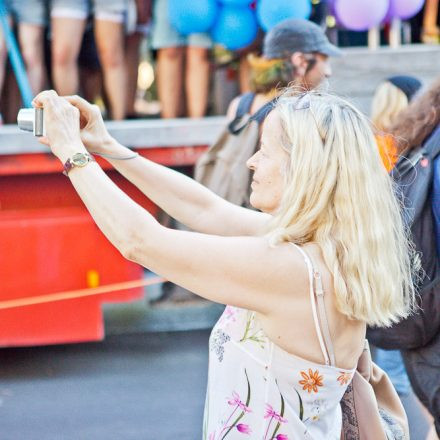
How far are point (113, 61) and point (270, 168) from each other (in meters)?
3.41

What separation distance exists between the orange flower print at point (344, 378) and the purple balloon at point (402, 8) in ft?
12.7

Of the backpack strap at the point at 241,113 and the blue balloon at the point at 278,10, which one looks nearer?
the backpack strap at the point at 241,113

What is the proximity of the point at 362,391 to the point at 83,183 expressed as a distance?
827 mm

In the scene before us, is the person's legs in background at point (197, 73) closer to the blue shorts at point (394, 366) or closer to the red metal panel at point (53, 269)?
the red metal panel at point (53, 269)

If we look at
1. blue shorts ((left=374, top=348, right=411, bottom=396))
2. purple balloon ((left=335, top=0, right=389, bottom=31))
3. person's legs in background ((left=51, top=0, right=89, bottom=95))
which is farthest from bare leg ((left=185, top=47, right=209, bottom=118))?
blue shorts ((left=374, top=348, right=411, bottom=396))

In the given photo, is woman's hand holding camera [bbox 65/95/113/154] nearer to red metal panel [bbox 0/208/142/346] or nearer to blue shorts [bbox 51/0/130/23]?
red metal panel [bbox 0/208/142/346]

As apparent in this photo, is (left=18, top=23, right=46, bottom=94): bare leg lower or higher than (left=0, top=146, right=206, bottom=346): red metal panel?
higher

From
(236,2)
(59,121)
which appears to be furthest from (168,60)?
(59,121)

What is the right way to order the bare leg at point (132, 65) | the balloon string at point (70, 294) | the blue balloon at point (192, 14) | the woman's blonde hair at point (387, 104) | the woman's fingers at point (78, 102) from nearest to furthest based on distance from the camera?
the woman's fingers at point (78, 102), the woman's blonde hair at point (387, 104), the balloon string at point (70, 294), the blue balloon at point (192, 14), the bare leg at point (132, 65)

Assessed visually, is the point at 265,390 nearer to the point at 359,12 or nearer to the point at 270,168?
the point at 270,168

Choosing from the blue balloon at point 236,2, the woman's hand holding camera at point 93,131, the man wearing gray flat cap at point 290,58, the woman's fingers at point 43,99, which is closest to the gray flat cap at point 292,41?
the man wearing gray flat cap at point 290,58

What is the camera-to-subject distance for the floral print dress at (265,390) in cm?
203

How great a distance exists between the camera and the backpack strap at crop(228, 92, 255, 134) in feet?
13.3

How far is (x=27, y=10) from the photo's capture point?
5.16 meters
